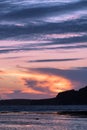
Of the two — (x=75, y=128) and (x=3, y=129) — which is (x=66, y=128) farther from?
(x=3, y=129)

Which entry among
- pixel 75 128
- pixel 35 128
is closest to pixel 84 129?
pixel 75 128

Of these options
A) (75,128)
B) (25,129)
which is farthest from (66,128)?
(25,129)

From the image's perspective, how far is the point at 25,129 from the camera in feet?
228

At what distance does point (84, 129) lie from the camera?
68.4m

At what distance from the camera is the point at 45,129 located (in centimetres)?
6931

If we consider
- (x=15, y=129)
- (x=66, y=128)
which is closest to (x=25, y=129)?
(x=15, y=129)

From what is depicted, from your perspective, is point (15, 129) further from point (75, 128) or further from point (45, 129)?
point (75, 128)

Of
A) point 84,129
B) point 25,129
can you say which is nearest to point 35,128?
point 25,129

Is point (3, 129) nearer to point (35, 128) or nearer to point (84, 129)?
point (35, 128)

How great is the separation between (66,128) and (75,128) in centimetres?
148

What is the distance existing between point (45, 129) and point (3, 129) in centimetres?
616

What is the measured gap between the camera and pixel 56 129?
6969 centimetres

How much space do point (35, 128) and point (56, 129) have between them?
3461 mm

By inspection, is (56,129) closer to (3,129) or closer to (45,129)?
(45,129)
